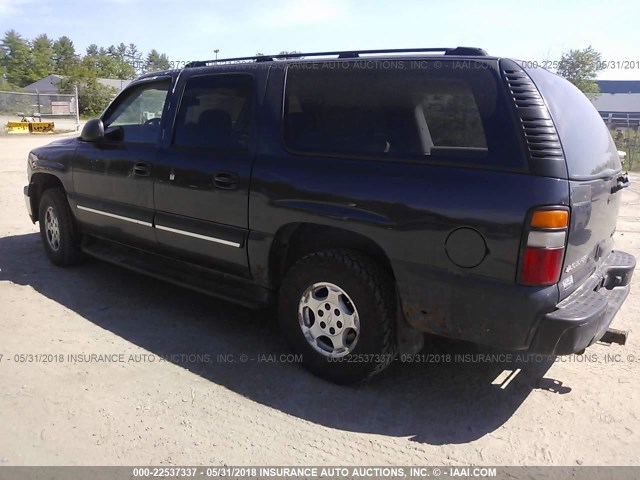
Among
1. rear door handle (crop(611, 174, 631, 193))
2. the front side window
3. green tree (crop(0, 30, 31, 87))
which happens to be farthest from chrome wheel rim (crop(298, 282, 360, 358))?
green tree (crop(0, 30, 31, 87))

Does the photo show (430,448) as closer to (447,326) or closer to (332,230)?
(447,326)

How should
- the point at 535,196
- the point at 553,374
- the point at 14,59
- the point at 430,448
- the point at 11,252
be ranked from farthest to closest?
the point at 14,59, the point at 11,252, the point at 553,374, the point at 430,448, the point at 535,196

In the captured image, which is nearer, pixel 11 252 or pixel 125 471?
pixel 125 471

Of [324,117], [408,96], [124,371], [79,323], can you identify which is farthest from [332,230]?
[79,323]

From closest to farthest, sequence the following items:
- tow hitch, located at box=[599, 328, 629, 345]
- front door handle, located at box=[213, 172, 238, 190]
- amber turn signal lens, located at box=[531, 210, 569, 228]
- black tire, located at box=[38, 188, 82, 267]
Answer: amber turn signal lens, located at box=[531, 210, 569, 228], tow hitch, located at box=[599, 328, 629, 345], front door handle, located at box=[213, 172, 238, 190], black tire, located at box=[38, 188, 82, 267]

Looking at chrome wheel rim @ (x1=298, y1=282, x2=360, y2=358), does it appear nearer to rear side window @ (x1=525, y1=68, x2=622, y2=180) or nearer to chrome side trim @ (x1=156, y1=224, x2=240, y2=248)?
chrome side trim @ (x1=156, y1=224, x2=240, y2=248)

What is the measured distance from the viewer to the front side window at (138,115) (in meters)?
4.55

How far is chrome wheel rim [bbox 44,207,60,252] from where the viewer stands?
222 inches

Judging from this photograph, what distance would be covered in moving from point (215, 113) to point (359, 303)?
190cm

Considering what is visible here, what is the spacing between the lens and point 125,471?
2660 mm

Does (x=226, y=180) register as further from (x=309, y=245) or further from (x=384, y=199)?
(x=384, y=199)

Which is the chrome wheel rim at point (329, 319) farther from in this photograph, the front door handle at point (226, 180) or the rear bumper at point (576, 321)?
the rear bumper at point (576, 321)

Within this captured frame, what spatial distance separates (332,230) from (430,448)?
141cm

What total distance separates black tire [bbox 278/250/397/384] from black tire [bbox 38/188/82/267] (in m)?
3.07
